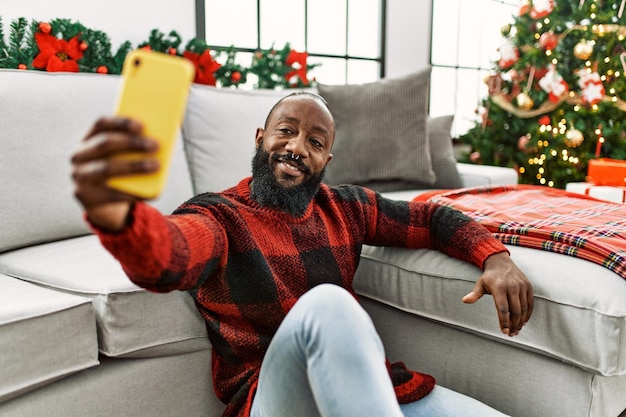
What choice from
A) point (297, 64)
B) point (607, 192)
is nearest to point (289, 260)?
point (297, 64)

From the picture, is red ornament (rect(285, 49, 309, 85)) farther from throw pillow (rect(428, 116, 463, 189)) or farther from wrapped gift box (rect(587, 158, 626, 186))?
wrapped gift box (rect(587, 158, 626, 186))

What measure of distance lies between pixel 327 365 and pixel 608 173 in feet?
7.52

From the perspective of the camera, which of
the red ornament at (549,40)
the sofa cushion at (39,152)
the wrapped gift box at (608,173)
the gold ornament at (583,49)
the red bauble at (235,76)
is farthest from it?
the red ornament at (549,40)

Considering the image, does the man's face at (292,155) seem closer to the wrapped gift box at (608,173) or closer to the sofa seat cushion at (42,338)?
the sofa seat cushion at (42,338)

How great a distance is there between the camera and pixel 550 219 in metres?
1.44

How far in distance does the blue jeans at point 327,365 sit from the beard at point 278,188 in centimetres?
31

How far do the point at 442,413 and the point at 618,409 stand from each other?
0.45m

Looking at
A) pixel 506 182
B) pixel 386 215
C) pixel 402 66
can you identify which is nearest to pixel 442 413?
pixel 386 215

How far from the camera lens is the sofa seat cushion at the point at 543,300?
1089 millimetres

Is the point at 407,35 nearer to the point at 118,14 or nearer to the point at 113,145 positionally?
the point at 118,14

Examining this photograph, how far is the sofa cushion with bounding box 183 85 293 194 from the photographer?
183 cm

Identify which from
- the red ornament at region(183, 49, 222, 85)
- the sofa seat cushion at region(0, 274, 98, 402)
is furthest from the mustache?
the red ornament at region(183, 49, 222, 85)

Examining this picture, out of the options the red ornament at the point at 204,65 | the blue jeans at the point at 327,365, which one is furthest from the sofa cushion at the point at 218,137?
the blue jeans at the point at 327,365

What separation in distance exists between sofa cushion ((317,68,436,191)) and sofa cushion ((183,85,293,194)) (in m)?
0.34
